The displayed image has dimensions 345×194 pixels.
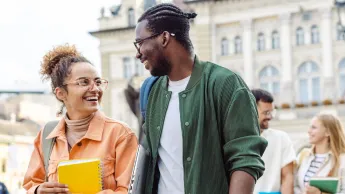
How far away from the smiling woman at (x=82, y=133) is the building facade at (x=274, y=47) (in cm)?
2955

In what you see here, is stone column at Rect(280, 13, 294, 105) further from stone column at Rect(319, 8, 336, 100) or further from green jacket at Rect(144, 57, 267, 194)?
green jacket at Rect(144, 57, 267, 194)

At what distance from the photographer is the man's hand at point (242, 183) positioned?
328cm

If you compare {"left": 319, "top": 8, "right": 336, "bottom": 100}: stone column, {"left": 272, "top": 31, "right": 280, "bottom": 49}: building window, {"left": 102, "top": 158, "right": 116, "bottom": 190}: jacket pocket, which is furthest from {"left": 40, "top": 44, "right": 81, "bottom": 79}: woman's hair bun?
{"left": 272, "top": 31, "right": 280, "bottom": 49}: building window

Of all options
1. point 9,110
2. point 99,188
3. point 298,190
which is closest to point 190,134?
point 99,188

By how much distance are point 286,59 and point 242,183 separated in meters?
35.7

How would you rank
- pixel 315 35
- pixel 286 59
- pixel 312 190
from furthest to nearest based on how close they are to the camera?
pixel 286 59 → pixel 315 35 → pixel 312 190

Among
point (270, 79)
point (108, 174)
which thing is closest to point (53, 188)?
point (108, 174)

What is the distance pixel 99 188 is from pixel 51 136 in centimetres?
56

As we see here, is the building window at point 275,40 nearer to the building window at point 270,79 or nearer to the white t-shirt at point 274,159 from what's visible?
the building window at point 270,79

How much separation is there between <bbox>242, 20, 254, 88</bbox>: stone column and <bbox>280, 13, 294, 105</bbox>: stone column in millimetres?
1781

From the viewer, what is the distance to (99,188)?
4156mm

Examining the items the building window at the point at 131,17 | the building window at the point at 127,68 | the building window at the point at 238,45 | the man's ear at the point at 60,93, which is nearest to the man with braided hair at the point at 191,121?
the man's ear at the point at 60,93

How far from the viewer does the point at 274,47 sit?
39312 mm

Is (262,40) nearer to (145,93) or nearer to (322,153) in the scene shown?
(322,153)
